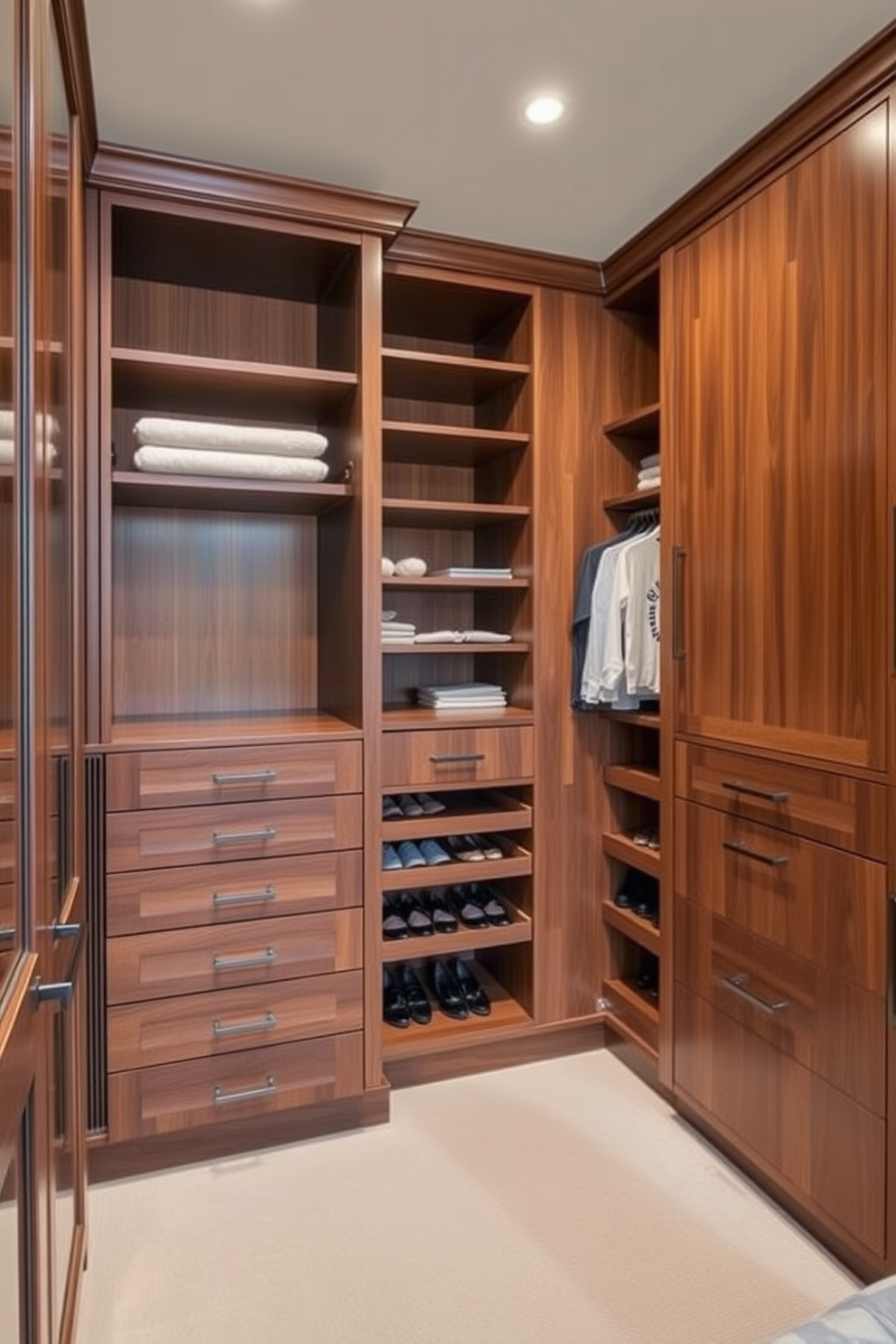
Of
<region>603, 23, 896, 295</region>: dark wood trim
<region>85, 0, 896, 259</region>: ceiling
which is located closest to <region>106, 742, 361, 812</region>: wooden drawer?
<region>85, 0, 896, 259</region>: ceiling

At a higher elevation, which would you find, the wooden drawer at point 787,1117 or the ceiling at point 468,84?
the ceiling at point 468,84

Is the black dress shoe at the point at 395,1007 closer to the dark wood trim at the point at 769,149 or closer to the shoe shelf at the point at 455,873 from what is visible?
the shoe shelf at the point at 455,873

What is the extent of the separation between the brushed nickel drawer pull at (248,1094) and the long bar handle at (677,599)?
1.58 meters

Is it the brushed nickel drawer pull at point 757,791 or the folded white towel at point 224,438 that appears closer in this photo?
the brushed nickel drawer pull at point 757,791

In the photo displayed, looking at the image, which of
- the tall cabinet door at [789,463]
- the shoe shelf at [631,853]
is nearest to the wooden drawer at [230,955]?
the shoe shelf at [631,853]

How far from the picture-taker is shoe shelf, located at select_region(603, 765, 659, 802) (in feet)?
7.64

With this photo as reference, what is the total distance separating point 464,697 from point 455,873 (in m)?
0.56

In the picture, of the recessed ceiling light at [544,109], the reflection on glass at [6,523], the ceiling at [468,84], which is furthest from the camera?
the recessed ceiling light at [544,109]

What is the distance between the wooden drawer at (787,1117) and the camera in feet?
5.22

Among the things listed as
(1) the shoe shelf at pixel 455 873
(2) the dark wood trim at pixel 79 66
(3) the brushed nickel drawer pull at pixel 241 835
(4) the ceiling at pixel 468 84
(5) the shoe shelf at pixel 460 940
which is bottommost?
(5) the shoe shelf at pixel 460 940

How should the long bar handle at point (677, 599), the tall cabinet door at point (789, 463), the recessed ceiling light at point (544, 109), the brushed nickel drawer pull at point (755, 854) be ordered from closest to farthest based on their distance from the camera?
the tall cabinet door at point (789, 463) < the recessed ceiling light at point (544, 109) < the brushed nickel drawer pull at point (755, 854) < the long bar handle at point (677, 599)

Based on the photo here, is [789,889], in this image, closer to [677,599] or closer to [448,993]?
[677,599]

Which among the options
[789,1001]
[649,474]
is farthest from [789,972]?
[649,474]

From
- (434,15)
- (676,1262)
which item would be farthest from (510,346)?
(676,1262)
